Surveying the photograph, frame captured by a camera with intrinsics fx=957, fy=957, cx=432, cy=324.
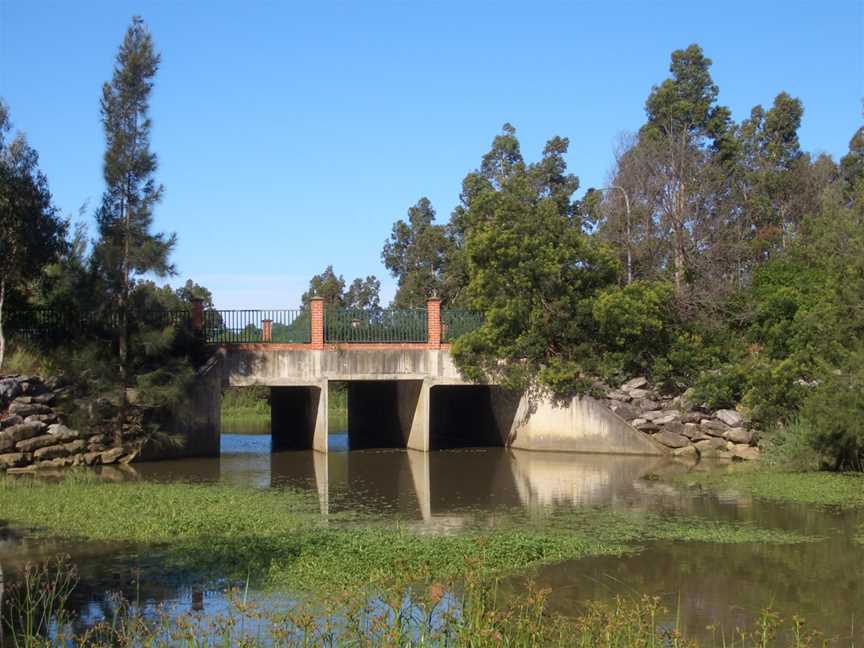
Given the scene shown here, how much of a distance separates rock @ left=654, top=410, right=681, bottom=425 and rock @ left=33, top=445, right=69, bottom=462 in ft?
49.9

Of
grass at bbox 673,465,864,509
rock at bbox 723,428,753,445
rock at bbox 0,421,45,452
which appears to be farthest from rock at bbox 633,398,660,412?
rock at bbox 0,421,45,452

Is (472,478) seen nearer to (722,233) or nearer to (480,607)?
(480,607)

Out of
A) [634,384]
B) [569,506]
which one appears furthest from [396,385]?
[569,506]

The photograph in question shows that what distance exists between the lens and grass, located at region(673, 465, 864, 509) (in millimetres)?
17188

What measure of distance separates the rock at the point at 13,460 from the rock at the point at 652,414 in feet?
51.5

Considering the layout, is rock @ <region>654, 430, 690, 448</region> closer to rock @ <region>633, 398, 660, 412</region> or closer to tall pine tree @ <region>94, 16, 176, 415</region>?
rock @ <region>633, 398, 660, 412</region>

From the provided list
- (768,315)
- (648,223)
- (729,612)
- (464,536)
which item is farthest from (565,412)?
(729,612)

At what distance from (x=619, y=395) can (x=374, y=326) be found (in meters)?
7.25

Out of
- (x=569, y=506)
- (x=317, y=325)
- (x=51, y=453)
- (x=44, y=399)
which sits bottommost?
(x=569, y=506)

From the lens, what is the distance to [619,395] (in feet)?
88.1

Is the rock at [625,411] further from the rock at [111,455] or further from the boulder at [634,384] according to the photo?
the rock at [111,455]

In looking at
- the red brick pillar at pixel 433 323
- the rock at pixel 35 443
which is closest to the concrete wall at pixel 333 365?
the red brick pillar at pixel 433 323

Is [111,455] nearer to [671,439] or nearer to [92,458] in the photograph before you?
[92,458]

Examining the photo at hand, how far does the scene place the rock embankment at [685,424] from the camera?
2497cm
